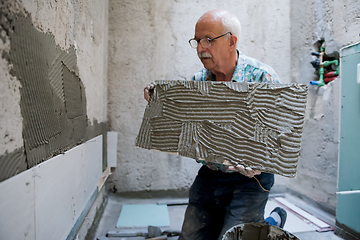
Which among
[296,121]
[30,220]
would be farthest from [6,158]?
[296,121]

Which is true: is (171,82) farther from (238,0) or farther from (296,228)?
(238,0)

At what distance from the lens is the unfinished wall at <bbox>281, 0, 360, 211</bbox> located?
196cm

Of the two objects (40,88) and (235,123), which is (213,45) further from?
(40,88)

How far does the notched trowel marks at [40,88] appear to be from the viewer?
2.15ft

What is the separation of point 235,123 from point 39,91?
30.4 inches

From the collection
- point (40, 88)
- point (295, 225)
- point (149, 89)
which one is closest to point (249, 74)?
point (149, 89)

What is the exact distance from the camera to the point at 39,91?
0.79 m

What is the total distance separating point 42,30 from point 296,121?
3.46 ft

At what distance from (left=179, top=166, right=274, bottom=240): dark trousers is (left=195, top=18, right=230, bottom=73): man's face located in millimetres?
650

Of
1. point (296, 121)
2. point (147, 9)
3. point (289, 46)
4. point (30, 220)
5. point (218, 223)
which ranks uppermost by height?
point (147, 9)

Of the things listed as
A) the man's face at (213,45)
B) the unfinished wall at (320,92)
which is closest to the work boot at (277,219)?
the unfinished wall at (320,92)

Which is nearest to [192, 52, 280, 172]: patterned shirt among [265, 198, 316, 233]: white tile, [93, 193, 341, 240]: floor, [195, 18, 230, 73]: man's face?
[195, 18, 230, 73]: man's face

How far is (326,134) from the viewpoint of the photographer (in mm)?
2100

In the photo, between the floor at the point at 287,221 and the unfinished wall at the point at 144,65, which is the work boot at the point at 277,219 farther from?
the unfinished wall at the point at 144,65
